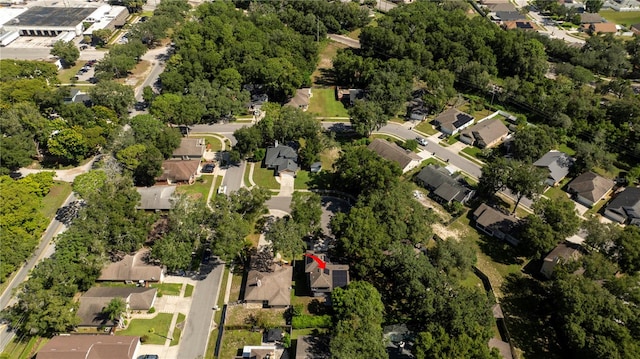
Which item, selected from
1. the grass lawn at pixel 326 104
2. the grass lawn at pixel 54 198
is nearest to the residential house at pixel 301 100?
the grass lawn at pixel 326 104

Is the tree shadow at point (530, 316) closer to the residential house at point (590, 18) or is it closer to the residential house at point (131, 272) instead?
the residential house at point (131, 272)

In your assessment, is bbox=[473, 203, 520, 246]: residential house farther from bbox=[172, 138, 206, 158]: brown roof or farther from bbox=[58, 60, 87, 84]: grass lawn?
bbox=[58, 60, 87, 84]: grass lawn

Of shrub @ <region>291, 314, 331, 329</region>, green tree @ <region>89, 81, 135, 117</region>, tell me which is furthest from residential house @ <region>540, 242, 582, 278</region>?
green tree @ <region>89, 81, 135, 117</region>

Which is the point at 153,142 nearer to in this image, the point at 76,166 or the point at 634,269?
the point at 76,166

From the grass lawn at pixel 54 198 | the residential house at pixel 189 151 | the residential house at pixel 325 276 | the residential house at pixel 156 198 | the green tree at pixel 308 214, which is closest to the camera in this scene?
the residential house at pixel 325 276

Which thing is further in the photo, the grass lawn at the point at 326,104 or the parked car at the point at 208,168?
the grass lawn at the point at 326,104

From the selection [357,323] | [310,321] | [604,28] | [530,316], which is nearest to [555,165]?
[530,316]

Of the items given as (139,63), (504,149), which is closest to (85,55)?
(139,63)
